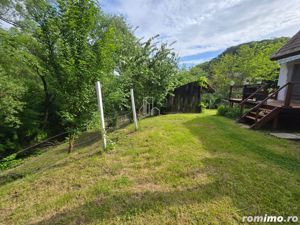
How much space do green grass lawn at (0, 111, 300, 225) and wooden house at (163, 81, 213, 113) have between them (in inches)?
280

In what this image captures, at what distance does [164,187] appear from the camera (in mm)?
2480

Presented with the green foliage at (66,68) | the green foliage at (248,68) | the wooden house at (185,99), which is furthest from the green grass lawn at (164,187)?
the green foliage at (248,68)

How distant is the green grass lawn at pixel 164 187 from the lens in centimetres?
199

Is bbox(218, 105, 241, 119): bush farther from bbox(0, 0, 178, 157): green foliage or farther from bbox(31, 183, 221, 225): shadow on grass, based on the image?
bbox(31, 183, 221, 225): shadow on grass

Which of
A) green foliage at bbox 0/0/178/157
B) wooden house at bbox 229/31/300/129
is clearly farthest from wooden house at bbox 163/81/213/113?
wooden house at bbox 229/31/300/129

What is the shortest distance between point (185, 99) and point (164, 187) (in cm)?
950

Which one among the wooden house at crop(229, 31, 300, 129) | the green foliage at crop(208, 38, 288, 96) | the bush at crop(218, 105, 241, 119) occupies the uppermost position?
the green foliage at crop(208, 38, 288, 96)

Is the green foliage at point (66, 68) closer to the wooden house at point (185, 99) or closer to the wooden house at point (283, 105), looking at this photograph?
the wooden house at point (185, 99)

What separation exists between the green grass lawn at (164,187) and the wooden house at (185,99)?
7.12 meters

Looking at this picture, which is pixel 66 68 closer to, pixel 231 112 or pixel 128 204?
pixel 128 204

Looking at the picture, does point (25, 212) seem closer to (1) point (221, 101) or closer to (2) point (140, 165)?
(2) point (140, 165)

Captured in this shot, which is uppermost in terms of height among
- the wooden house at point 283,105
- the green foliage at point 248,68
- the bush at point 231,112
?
the green foliage at point 248,68

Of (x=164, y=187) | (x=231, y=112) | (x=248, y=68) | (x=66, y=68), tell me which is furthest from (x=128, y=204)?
(x=248, y=68)

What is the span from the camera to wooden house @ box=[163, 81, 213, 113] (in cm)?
1099
